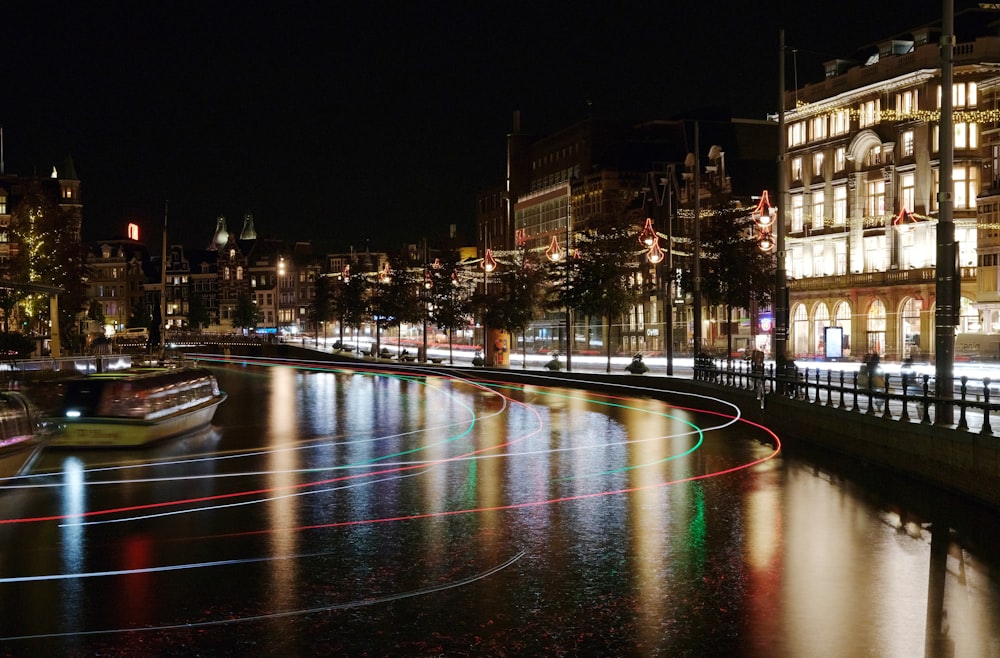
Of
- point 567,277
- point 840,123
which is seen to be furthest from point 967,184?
point 567,277

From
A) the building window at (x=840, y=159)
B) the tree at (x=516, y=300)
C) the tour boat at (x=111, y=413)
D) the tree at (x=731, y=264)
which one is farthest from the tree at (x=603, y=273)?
the tour boat at (x=111, y=413)

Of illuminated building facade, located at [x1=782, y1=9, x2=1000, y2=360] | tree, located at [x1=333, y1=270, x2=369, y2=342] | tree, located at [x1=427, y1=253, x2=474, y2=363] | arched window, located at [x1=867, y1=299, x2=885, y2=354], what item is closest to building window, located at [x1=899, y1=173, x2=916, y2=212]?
illuminated building facade, located at [x1=782, y1=9, x2=1000, y2=360]

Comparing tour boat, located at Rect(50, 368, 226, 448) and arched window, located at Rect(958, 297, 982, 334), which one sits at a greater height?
arched window, located at Rect(958, 297, 982, 334)

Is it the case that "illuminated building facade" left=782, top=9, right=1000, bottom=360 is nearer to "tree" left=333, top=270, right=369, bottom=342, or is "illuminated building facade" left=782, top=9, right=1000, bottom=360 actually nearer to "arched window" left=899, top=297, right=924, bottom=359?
"arched window" left=899, top=297, right=924, bottom=359

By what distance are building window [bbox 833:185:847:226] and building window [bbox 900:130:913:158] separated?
218 inches

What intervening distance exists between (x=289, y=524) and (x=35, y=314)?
53.5m

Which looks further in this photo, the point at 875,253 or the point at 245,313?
the point at 245,313

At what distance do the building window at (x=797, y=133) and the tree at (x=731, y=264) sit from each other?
27316 millimetres

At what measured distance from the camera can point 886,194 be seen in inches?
2584

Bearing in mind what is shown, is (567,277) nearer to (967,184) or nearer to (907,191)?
(907,191)

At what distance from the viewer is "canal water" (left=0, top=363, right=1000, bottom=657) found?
8.42 metres

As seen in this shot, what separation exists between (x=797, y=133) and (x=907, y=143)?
35.9 feet

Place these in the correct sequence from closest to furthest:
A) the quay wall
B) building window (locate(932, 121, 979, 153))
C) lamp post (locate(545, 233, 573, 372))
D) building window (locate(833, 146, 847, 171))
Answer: the quay wall < lamp post (locate(545, 233, 573, 372)) < building window (locate(932, 121, 979, 153)) < building window (locate(833, 146, 847, 171))

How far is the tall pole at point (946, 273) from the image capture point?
16.7 meters
